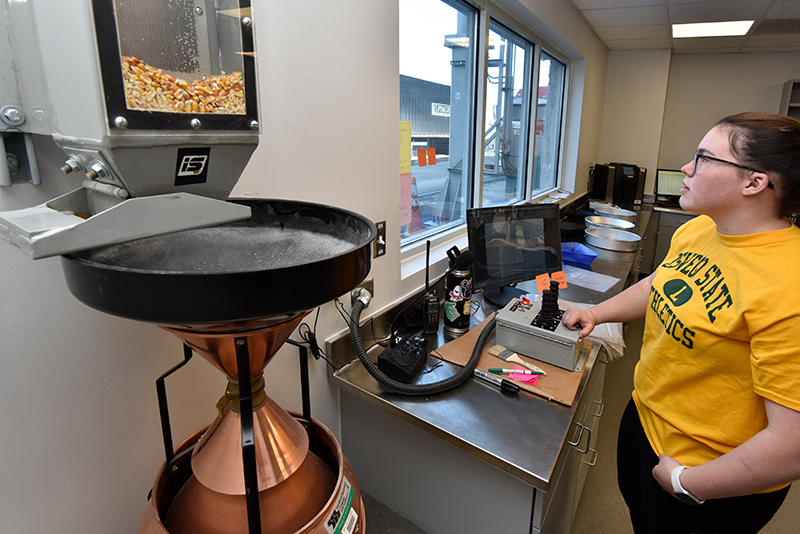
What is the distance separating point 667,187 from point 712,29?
1672 millimetres

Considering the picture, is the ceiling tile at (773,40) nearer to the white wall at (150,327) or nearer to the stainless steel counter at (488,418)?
the stainless steel counter at (488,418)

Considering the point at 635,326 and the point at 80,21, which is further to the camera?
the point at 635,326

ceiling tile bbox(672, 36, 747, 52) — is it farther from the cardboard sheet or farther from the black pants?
the black pants

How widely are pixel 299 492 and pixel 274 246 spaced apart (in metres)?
0.43

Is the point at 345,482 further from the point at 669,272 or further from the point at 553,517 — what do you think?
the point at 669,272

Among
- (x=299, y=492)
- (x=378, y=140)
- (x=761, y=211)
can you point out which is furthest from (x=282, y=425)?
(x=761, y=211)

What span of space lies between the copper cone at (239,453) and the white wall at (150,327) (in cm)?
27

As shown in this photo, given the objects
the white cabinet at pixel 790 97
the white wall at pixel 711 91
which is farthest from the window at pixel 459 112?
the white cabinet at pixel 790 97

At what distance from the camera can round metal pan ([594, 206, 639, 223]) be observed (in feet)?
12.8

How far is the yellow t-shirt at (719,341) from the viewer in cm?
86

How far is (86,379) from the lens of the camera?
0.85 metres

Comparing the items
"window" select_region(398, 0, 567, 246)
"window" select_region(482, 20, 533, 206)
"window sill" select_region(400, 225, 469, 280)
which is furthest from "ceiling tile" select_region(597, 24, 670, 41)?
"window sill" select_region(400, 225, 469, 280)

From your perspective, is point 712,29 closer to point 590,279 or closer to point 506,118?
point 506,118

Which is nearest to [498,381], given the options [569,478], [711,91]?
[569,478]
